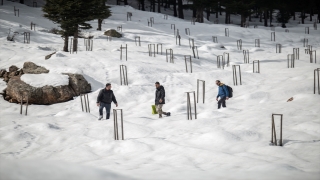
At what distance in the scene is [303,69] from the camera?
19984 millimetres

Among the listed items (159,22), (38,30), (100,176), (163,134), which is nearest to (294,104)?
(163,134)

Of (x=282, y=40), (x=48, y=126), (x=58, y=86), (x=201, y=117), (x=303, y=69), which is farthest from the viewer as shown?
(x=282, y=40)

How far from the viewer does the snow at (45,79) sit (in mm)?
16422

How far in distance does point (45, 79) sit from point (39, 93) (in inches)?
41.4

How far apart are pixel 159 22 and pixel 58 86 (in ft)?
96.0

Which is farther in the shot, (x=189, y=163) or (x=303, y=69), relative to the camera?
(x=303, y=69)

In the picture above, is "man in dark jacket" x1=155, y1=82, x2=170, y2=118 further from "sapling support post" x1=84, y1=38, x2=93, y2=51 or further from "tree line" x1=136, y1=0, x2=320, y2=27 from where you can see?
"tree line" x1=136, y1=0, x2=320, y2=27

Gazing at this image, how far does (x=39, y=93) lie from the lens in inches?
635

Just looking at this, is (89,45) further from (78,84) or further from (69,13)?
(78,84)

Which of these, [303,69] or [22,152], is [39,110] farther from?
[303,69]

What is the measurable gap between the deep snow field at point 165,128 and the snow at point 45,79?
11 centimetres

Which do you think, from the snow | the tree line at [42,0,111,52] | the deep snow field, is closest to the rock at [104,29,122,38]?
the deep snow field

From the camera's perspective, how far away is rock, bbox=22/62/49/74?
18.1 m

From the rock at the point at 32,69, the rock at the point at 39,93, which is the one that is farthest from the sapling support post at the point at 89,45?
the rock at the point at 39,93
